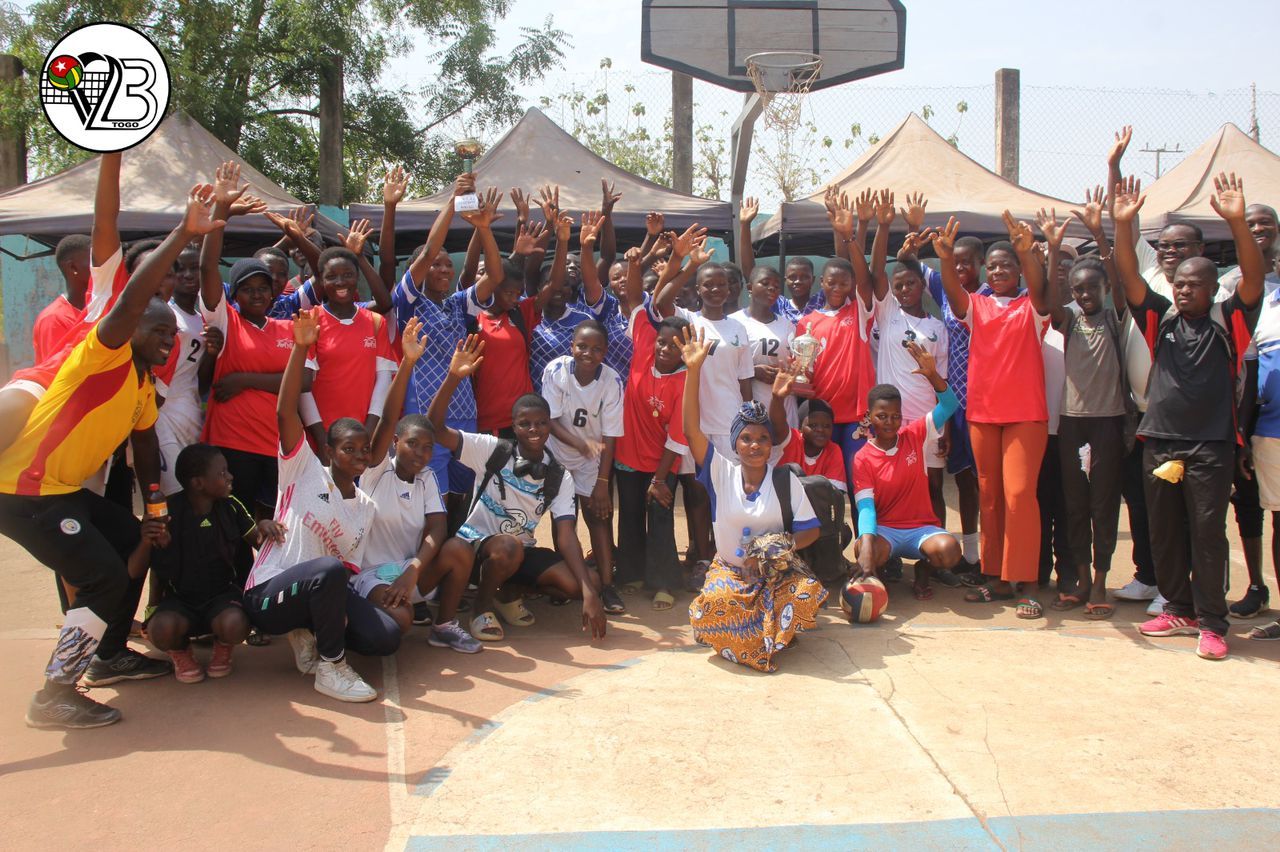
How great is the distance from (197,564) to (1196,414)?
4.56 meters

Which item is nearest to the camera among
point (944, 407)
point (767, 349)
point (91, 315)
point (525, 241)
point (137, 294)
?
point (137, 294)

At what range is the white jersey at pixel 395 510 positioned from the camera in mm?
4625

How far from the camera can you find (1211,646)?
178 inches

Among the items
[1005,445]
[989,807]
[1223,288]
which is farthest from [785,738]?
[1223,288]

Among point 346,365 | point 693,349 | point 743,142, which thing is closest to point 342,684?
point 346,365

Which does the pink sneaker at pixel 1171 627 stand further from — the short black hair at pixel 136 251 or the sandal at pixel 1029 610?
the short black hair at pixel 136 251

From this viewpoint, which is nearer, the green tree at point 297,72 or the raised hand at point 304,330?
the raised hand at point 304,330

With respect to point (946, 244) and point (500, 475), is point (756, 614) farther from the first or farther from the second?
point (946, 244)

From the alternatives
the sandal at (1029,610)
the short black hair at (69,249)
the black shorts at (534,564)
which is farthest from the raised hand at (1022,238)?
the short black hair at (69,249)

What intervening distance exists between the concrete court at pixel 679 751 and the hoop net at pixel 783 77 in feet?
18.3

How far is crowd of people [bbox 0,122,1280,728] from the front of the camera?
159 inches

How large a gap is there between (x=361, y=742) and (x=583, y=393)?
228 centimetres

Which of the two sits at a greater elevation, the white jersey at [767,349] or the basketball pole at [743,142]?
the basketball pole at [743,142]

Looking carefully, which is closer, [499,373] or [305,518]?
[305,518]
